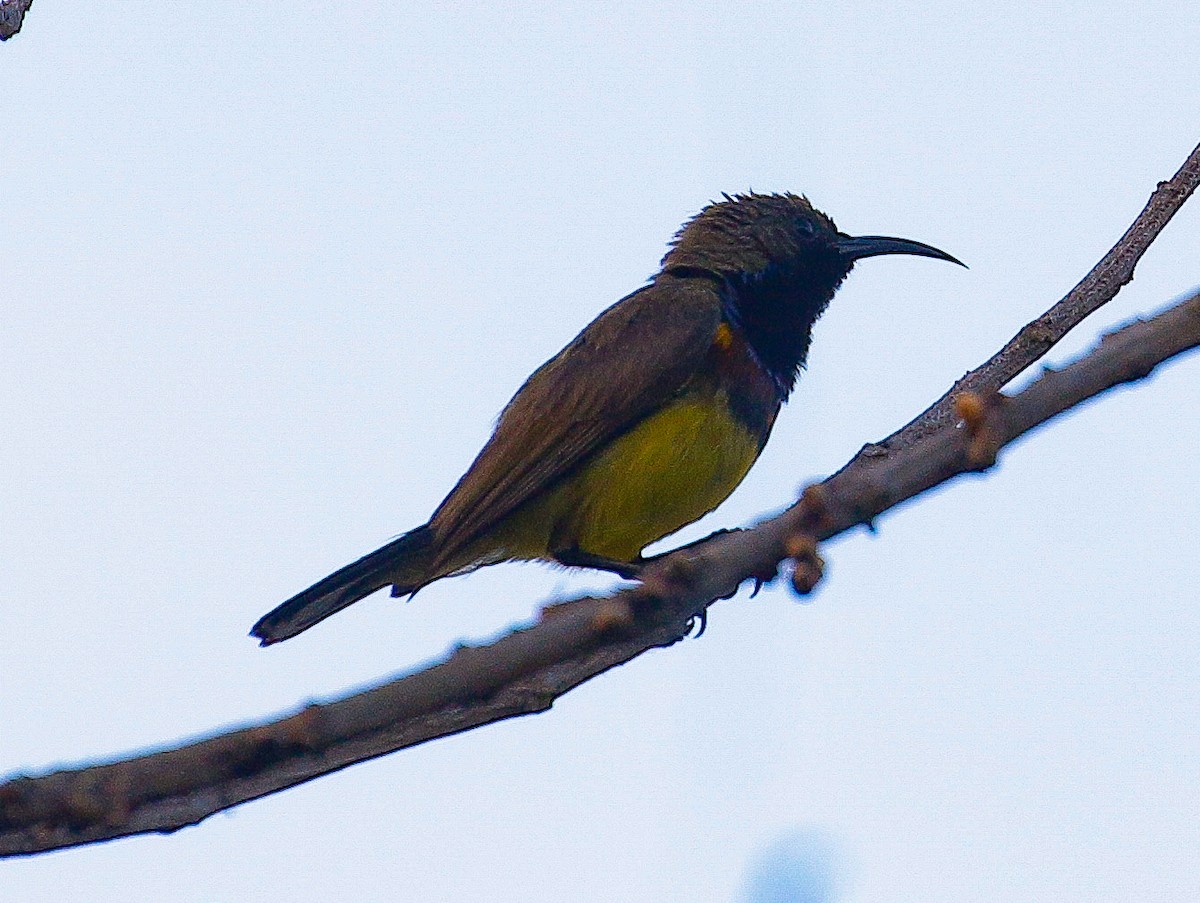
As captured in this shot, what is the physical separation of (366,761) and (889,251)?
5.37m

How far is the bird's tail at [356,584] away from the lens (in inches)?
240

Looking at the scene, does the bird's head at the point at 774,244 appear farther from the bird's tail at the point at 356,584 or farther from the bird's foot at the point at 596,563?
the bird's tail at the point at 356,584

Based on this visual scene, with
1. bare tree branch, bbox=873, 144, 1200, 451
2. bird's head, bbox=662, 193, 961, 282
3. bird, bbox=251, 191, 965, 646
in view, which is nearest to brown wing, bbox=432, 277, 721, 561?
bird, bbox=251, 191, 965, 646

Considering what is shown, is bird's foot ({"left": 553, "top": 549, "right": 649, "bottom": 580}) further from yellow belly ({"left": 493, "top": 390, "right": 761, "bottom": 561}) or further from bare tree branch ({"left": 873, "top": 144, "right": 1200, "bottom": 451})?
bare tree branch ({"left": 873, "top": 144, "right": 1200, "bottom": 451})

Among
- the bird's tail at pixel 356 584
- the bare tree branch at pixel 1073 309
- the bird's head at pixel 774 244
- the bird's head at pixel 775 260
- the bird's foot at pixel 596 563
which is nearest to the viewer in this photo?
the bare tree branch at pixel 1073 309

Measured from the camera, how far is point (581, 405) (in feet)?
20.7

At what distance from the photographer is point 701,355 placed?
6.39 metres

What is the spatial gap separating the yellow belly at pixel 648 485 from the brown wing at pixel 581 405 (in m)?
0.08

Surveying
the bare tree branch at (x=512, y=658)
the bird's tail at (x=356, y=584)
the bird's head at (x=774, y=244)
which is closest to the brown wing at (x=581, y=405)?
the bird's tail at (x=356, y=584)

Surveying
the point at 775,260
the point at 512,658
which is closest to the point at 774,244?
the point at 775,260

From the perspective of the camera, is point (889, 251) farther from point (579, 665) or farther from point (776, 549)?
point (776, 549)

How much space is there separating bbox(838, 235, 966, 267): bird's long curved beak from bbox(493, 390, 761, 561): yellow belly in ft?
4.71

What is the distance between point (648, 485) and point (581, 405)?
47 centimetres

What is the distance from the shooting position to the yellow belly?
6098 mm
